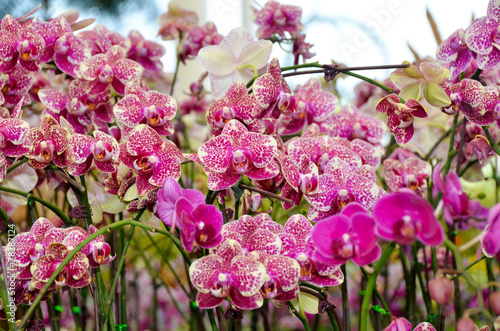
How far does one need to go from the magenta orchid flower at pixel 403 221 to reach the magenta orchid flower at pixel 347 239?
0.01 meters

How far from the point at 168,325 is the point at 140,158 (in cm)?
69

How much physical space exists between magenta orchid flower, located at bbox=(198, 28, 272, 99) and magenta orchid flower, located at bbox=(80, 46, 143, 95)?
0.07m

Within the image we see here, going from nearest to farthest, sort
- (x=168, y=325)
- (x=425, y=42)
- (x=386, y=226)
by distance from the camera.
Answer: (x=386, y=226) < (x=168, y=325) < (x=425, y=42)

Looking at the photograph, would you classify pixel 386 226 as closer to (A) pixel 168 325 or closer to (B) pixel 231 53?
(B) pixel 231 53

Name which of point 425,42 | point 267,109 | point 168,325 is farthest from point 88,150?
point 425,42

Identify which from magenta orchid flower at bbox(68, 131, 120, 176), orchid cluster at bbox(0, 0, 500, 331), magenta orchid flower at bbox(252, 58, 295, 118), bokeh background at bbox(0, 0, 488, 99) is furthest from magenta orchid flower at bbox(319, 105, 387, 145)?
bokeh background at bbox(0, 0, 488, 99)

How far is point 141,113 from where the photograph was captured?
0.42 metres

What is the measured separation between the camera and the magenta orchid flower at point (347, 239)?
0.87 ft

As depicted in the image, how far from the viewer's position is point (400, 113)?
0.41 metres

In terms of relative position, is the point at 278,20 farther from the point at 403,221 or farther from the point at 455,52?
the point at 403,221

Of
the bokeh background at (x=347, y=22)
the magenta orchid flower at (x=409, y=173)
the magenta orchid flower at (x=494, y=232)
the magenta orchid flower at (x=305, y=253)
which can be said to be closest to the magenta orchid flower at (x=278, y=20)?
the magenta orchid flower at (x=409, y=173)

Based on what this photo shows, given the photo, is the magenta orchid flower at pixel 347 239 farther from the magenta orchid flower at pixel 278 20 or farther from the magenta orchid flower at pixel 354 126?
the magenta orchid flower at pixel 278 20

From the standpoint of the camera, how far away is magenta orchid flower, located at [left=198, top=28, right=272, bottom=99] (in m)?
0.49
